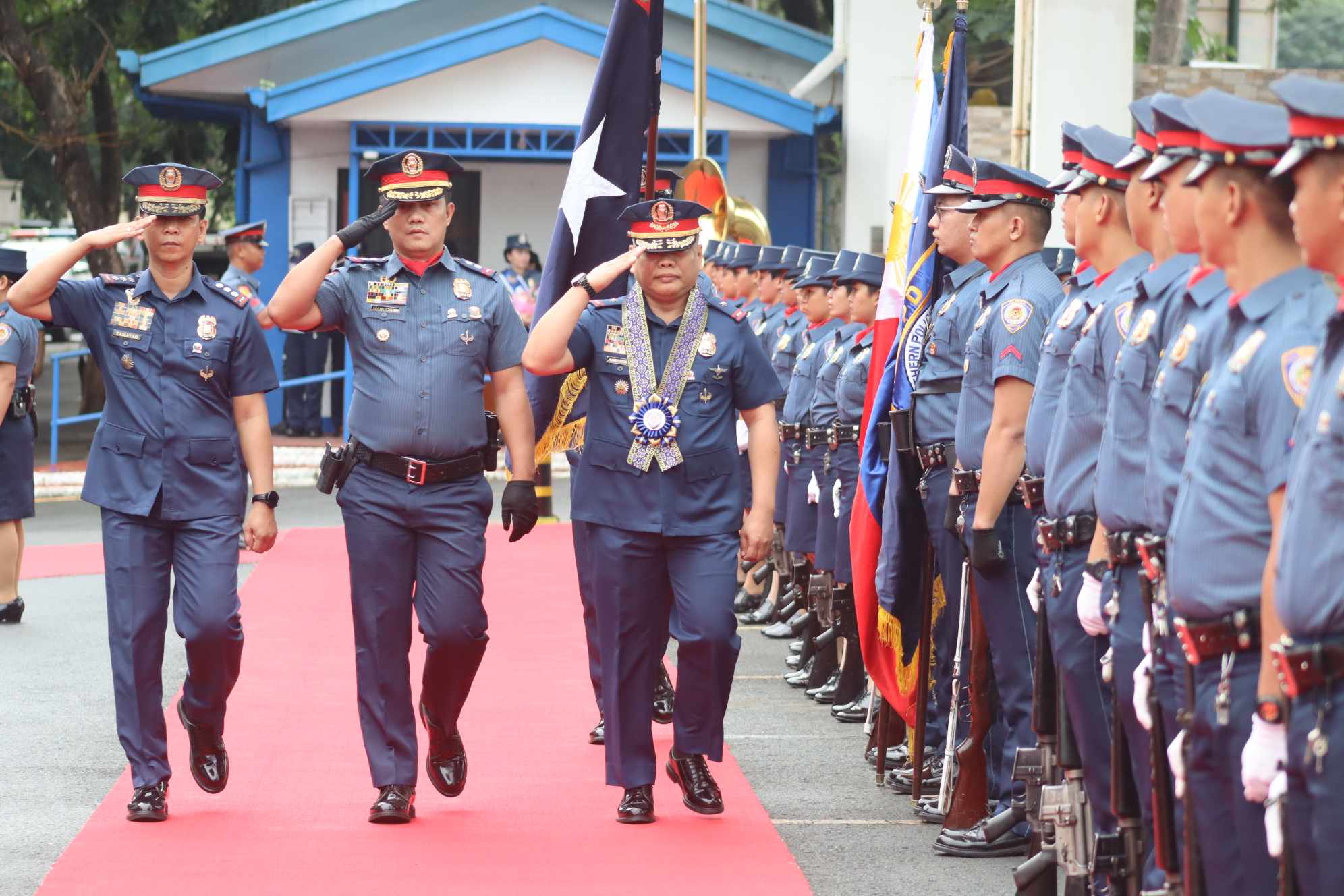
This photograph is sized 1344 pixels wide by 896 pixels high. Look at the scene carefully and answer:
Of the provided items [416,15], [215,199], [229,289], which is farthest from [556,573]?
[215,199]

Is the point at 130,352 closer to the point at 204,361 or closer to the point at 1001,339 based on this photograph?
the point at 204,361

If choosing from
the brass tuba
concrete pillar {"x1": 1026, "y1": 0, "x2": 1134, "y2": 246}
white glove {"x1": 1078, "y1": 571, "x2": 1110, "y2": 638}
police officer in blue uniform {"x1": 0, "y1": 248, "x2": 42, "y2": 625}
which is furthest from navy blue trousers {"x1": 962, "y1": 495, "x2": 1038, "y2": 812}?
concrete pillar {"x1": 1026, "y1": 0, "x2": 1134, "y2": 246}

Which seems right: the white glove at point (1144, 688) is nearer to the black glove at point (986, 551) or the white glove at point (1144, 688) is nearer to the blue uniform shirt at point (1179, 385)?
the blue uniform shirt at point (1179, 385)

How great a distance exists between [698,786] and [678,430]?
1.29m

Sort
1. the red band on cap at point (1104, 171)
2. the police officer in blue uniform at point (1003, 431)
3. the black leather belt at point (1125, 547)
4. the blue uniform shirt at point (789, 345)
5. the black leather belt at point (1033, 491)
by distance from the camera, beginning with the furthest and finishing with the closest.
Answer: the blue uniform shirt at point (789, 345)
the police officer in blue uniform at point (1003, 431)
the black leather belt at point (1033, 491)
the red band on cap at point (1104, 171)
the black leather belt at point (1125, 547)

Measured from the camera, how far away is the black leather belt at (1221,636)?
3842 mm

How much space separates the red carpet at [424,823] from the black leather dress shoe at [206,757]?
102mm

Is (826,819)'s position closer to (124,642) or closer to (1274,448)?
(124,642)

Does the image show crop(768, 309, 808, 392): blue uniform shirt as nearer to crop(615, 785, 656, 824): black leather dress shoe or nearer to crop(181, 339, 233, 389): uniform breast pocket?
crop(615, 785, 656, 824): black leather dress shoe

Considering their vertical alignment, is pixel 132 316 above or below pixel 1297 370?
above

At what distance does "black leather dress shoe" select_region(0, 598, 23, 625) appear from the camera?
10922 millimetres

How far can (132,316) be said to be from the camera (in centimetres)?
665

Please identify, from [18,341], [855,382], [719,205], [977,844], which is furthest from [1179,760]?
[719,205]

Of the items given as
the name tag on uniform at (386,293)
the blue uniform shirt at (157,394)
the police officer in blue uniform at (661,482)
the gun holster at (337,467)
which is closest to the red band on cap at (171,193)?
the blue uniform shirt at (157,394)
